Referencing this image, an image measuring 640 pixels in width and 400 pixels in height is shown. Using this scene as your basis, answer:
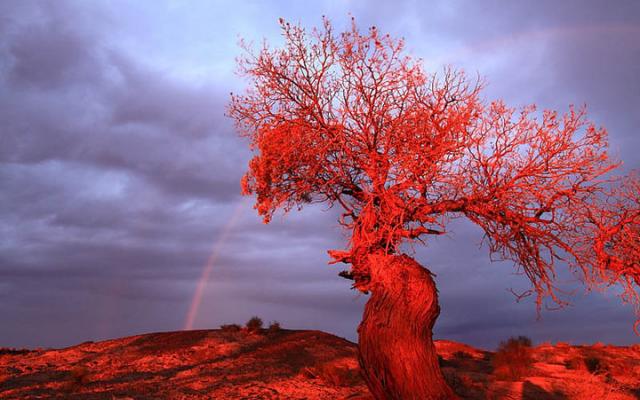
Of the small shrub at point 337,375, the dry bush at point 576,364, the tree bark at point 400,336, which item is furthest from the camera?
the dry bush at point 576,364

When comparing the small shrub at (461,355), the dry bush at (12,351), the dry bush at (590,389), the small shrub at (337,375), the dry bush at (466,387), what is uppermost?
the dry bush at (12,351)

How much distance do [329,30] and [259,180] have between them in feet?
12.5

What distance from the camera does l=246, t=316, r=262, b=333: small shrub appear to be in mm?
25234

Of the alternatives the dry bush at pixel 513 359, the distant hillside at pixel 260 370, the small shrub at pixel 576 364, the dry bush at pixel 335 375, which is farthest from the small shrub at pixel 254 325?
the small shrub at pixel 576 364

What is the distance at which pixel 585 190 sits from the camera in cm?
1182

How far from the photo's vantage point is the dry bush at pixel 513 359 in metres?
17.7

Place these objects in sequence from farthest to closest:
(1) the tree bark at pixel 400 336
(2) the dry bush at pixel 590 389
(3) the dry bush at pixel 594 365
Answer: (3) the dry bush at pixel 594 365 → (2) the dry bush at pixel 590 389 → (1) the tree bark at pixel 400 336

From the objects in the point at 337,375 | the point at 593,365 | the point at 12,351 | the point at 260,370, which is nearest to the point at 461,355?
the point at 593,365

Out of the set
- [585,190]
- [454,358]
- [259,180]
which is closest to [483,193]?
[585,190]

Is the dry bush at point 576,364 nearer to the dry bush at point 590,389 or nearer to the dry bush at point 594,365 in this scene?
the dry bush at point 594,365

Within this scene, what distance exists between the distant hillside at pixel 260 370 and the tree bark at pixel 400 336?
2.33 meters

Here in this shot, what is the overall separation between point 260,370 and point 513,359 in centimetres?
950

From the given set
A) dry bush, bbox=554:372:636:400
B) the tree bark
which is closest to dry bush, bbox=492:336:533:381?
dry bush, bbox=554:372:636:400

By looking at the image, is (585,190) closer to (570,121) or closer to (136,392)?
(570,121)
